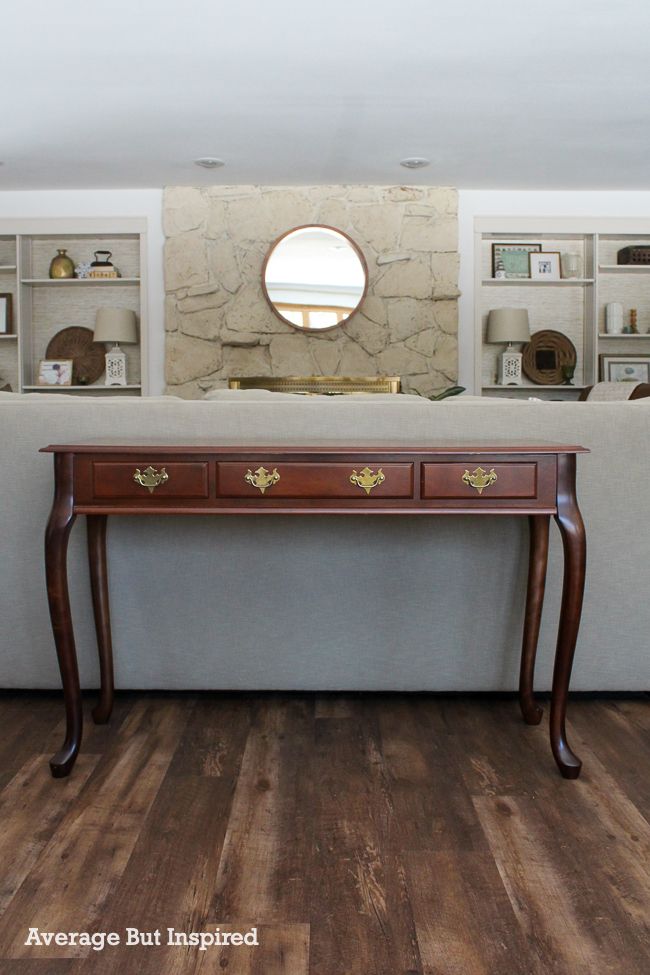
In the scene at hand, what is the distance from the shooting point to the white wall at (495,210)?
615 cm

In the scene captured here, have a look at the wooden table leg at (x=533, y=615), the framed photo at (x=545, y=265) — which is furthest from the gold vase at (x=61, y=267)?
the wooden table leg at (x=533, y=615)

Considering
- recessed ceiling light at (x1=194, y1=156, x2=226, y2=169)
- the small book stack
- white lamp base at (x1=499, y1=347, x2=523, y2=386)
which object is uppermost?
recessed ceiling light at (x1=194, y1=156, x2=226, y2=169)

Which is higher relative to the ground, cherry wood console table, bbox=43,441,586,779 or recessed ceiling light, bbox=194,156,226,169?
recessed ceiling light, bbox=194,156,226,169

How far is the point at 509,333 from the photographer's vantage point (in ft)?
19.4

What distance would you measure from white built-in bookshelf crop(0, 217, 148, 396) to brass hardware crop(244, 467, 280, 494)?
15.1 ft

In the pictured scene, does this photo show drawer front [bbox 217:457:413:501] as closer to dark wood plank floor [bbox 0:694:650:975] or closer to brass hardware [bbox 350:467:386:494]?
brass hardware [bbox 350:467:386:494]

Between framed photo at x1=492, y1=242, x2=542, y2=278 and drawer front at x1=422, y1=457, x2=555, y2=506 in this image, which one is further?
framed photo at x1=492, y1=242, x2=542, y2=278

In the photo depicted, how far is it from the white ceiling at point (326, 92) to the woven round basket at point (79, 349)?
1.12 metres

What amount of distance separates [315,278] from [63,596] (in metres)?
4.72

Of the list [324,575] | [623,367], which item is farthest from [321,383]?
[324,575]

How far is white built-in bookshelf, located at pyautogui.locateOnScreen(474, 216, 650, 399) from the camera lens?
20.2 ft

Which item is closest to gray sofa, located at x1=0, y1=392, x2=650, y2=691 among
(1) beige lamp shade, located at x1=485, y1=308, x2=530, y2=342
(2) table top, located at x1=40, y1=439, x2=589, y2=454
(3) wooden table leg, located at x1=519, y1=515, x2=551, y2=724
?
(3) wooden table leg, located at x1=519, y1=515, x2=551, y2=724

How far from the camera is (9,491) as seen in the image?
213cm

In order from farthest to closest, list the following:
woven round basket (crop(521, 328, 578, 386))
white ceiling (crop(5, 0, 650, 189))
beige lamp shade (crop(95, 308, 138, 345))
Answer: woven round basket (crop(521, 328, 578, 386)) → beige lamp shade (crop(95, 308, 138, 345)) → white ceiling (crop(5, 0, 650, 189))
